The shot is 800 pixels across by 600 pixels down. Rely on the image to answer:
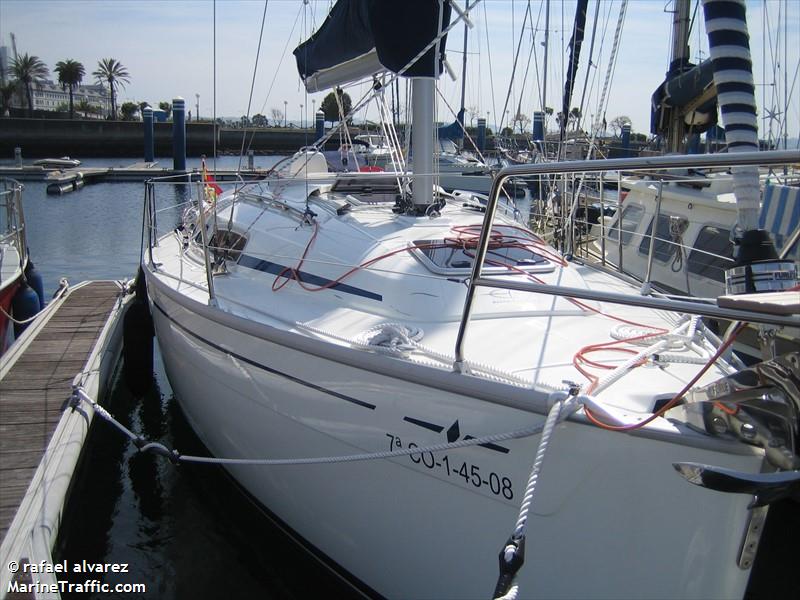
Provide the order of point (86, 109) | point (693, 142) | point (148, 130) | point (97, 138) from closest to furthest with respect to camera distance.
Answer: point (693, 142), point (148, 130), point (97, 138), point (86, 109)

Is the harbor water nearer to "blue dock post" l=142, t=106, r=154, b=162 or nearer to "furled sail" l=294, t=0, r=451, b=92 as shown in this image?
"furled sail" l=294, t=0, r=451, b=92

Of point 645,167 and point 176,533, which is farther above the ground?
point 645,167

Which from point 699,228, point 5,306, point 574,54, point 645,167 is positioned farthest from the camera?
point 574,54

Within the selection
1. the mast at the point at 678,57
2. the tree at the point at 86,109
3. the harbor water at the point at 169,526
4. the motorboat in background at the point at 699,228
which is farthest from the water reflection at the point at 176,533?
the tree at the point at 86,109

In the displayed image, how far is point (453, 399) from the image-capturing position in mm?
2947

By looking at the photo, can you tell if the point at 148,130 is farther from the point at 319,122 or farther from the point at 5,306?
the point at 5,306

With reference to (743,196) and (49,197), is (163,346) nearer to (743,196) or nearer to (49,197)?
(743,196)

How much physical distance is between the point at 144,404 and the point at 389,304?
14.4 ft

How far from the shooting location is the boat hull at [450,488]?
8.09ft

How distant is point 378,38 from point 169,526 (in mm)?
4021

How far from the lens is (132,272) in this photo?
12859 mm

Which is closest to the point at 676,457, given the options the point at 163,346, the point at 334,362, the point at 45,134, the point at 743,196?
the point at 743,196

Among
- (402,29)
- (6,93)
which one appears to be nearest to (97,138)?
(6,93)

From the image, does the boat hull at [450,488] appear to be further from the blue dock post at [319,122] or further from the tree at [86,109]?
the tree at [86,109]
